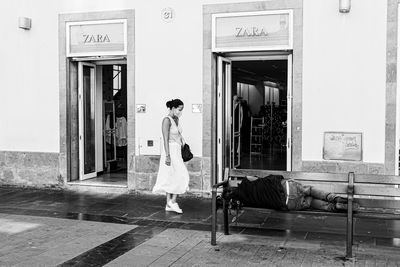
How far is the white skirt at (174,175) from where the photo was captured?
7621 mm

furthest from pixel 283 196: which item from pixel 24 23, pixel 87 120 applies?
pixel 24 23

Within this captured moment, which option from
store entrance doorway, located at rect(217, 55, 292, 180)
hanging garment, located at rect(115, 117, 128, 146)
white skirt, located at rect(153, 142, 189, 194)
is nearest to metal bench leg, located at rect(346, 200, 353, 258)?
white skirt, located at rect(153, 142, 189, 194)

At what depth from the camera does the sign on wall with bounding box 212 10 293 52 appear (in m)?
8.42

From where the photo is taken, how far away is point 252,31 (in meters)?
8.59

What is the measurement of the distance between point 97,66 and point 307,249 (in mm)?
6454

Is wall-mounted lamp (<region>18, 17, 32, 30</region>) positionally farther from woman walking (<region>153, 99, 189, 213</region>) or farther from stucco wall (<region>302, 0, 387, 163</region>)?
stucco wall (<region>302, 0, 387, 163</region>)

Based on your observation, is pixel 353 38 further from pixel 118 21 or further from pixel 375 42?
pixel 118 21

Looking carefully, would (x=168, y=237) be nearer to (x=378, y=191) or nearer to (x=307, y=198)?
(x=307, y=198)

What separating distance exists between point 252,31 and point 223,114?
1522 millimetres

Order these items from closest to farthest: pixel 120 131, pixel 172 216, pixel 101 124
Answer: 1. pixel 172 216
2. pixel 101 124
3. pixel 120 131

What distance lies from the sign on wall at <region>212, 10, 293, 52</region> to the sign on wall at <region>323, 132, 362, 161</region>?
1564 mm

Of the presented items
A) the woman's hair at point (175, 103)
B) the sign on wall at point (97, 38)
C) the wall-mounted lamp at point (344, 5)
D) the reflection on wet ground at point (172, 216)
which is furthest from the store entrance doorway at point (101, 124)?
the wall-mounted lamp at point (344, 5)

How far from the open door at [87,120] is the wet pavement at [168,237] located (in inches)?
72.7

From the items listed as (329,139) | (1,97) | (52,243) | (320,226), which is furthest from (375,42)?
(1,97)
